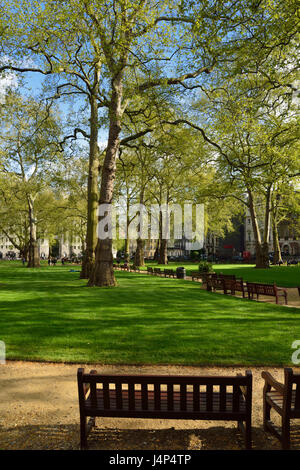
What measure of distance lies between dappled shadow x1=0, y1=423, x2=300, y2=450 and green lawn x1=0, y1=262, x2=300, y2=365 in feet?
9.40

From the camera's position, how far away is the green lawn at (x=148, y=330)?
25.7 ft

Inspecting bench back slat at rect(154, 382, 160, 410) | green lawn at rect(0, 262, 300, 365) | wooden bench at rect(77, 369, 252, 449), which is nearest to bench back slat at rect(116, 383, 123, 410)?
wooden bench at rect(77, 369, 252, 449)

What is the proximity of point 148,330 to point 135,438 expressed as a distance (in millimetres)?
5607

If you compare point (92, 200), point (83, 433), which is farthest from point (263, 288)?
point (92, 200)

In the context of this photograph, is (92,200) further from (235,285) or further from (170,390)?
(170,390)

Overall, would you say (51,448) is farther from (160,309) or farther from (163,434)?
(160,309)

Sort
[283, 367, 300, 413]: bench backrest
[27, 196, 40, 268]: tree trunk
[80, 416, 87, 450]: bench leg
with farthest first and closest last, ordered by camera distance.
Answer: [27, 196, 40, 268]: tree trunk → [80, 416, 87, 450]: bench leg → [283, 367, 300, 413]: bench backrest

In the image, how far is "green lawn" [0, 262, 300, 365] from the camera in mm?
7832

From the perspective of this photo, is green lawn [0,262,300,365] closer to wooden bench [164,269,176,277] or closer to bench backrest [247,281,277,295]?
bench backrest [247,281,277,295]

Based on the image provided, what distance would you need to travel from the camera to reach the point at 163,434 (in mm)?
4445

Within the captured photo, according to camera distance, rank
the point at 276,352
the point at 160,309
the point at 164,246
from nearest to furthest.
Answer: the point at 276,352, the point at 160,309, the point at 164,246

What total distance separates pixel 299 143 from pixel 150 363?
25320mm
